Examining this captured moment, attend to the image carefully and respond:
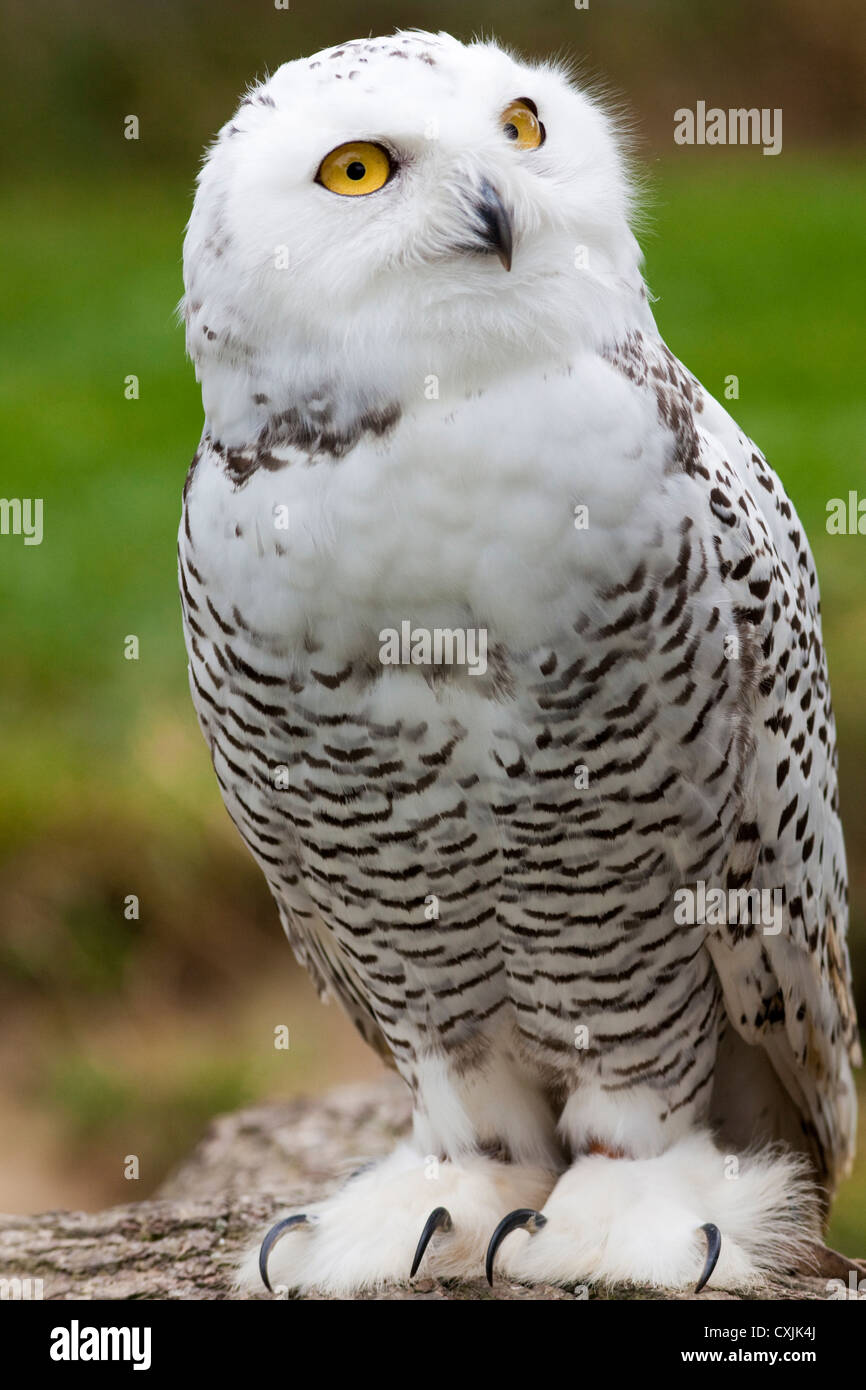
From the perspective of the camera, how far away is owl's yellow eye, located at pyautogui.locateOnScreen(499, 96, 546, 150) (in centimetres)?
130

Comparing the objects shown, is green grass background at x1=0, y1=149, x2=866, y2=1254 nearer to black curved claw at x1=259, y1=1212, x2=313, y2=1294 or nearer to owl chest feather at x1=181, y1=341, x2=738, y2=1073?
black curved claw at x1=259, y1=1212, x2=313, y2=1294

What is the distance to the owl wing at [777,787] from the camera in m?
1.43

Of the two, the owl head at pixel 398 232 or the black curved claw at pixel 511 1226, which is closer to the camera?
the owl head at pixel 398 232

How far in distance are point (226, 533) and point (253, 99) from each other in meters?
0.39

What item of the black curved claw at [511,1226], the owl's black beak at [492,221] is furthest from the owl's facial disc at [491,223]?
the black curved claw at [511,1226]

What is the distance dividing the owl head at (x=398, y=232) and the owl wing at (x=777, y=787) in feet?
0.42

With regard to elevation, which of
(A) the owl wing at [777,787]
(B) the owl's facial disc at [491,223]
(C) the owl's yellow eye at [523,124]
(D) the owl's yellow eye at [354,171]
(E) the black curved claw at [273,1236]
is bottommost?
(E) the black curved claw at [273,1236]

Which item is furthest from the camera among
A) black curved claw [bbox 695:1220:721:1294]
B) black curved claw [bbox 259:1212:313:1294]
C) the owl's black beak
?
black curved claw [bbox 259:1212:313:1294]

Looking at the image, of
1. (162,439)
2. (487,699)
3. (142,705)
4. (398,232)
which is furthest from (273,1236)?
(162,439)

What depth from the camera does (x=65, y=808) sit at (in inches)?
109

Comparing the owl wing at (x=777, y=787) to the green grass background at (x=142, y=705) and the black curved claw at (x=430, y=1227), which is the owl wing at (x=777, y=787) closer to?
the black curved claw at (x=430, y=1227)

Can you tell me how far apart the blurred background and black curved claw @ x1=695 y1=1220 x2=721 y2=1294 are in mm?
1033

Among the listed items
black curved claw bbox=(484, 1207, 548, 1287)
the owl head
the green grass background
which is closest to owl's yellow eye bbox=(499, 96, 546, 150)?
the owl head

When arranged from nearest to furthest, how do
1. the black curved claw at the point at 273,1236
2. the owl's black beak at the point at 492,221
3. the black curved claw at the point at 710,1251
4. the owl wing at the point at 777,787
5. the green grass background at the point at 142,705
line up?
the owl's black beak at the point at 492,221 < the owl wing at the point at 777,787 < the black curved claw at the point at 710,1251 < the black curved claw at the point at 273,1236 < the green grass background at the point at 142,705
